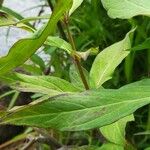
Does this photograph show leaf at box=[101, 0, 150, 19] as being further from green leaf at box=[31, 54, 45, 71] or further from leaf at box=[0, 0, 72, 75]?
green leaf at box=[31, 54, 45, 71]

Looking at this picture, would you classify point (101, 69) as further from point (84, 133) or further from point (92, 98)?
point (84, 133)

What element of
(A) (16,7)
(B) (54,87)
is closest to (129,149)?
(B) (54,87)

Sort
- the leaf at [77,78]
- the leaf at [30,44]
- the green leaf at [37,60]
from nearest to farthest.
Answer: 1. the leaf at [30,44]
2. the leaf at [77,78]
3. the green leaf at [37,60]

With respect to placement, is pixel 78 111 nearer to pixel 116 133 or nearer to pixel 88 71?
pixel 116 133

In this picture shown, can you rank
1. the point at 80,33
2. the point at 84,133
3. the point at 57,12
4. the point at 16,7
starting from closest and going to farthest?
the point at 57,12 → the point at 84,133 → the point at 80,33 → the point at 16,7

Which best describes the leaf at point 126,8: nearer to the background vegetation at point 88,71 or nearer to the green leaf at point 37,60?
the background vegetation at point 88,71

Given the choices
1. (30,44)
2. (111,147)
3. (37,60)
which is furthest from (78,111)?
(37,60)

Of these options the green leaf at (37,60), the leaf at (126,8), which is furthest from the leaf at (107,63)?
the green leaf at (37,60)
